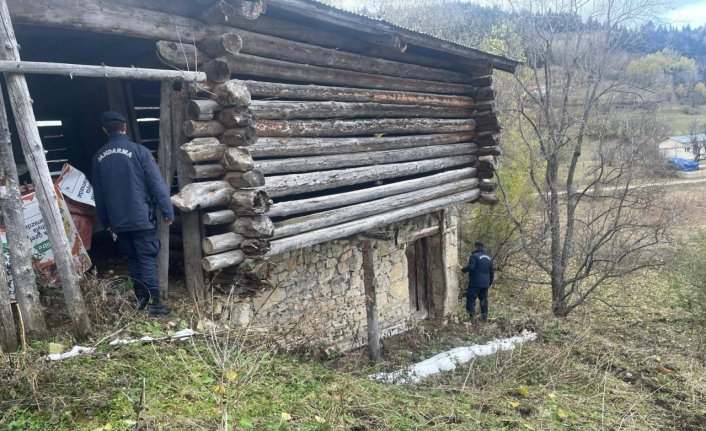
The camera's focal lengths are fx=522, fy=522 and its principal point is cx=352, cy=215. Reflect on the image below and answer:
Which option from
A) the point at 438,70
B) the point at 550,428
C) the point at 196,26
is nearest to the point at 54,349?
the point at 196,26

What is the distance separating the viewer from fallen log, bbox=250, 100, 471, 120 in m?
5.68

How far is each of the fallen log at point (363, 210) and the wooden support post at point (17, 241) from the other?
242cm

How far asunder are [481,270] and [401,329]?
2.02 meters

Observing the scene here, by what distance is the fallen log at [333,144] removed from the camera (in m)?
5.62

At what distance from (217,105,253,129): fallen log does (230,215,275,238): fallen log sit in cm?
92

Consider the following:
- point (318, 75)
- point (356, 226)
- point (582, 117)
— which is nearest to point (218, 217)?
point (356, 226)

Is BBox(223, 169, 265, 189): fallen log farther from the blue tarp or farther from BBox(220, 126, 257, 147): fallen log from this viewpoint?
the blue tarp

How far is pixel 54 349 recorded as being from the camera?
362 cm

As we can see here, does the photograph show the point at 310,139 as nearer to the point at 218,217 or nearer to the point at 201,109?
the point at 201,109

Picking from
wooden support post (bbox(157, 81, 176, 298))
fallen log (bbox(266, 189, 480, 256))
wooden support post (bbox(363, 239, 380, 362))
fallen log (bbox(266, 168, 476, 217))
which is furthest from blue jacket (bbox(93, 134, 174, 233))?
wooden support post (bbox(363, 239, 380, 362))

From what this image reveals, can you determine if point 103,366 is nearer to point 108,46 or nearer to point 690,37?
point 108,46

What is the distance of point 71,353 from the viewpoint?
11.9 feet

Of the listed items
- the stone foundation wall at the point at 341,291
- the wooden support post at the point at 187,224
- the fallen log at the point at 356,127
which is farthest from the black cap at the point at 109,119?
the stone foundation wall at the point at 341,291

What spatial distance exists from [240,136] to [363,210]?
92.1 inches
